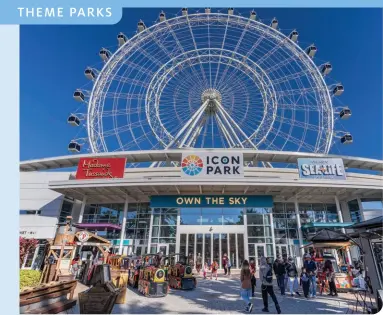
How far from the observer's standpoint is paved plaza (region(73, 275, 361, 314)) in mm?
6992

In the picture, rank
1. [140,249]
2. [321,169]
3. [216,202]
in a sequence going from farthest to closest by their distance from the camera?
[321,169], [140,249], [216,202]

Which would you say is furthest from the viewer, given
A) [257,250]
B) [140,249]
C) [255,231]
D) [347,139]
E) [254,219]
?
[347,139]

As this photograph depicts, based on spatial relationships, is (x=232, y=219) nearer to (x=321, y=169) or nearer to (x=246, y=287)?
(x=321, y=169)

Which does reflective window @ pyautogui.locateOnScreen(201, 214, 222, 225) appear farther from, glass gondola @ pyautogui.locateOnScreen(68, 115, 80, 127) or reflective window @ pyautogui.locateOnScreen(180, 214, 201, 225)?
glass gondola @ pyautogui.locateOnScreen(68, 115, 80, 127)

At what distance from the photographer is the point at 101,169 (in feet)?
66.9

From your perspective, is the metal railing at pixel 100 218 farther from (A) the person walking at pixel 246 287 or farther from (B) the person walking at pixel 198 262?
(A) the person walking at pixel 246 287

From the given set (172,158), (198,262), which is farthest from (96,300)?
(172,158)

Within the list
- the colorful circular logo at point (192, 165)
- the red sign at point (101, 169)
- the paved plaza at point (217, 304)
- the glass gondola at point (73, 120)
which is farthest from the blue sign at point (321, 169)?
the glass gondola at point (73, 120)

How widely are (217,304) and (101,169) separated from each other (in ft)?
50.1

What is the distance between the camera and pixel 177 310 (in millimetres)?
7016

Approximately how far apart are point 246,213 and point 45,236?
50.5ft

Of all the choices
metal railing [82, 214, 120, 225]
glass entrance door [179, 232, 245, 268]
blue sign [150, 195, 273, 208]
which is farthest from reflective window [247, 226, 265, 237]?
metal railing [82, 214, 120, 225]

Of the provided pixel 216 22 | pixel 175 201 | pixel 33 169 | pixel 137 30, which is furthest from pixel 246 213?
pixel 33 169

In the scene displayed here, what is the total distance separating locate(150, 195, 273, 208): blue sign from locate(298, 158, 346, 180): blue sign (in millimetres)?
3473
